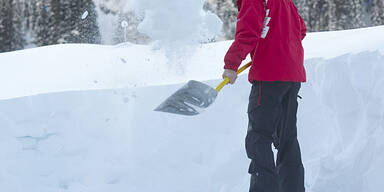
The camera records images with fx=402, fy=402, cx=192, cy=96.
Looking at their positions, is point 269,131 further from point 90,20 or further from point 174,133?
point 90,20

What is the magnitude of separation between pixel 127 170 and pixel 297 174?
147cm

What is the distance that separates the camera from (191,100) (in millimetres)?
2744

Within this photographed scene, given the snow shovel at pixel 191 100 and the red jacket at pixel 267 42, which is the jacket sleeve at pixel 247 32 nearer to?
the red jacket at pixel 267 42

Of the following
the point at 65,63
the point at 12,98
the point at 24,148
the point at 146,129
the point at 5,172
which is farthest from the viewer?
the point at 65,63

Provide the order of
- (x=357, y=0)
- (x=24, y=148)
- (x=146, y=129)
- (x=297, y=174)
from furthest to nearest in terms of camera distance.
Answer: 1. (x=357, y=0)
2. (x=146, y=129)
3. (x=24, y=148)
4. (x=297, y=174)

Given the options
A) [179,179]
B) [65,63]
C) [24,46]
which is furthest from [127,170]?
[24,46]

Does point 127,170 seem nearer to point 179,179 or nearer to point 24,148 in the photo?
point 179,179

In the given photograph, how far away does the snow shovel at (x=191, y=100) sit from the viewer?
8.83 ft

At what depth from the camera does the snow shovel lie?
269 cm

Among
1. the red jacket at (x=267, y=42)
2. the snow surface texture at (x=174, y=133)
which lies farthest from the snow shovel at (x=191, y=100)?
the snow surface texture at (x=174, y=133)

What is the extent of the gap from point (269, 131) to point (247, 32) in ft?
1.87

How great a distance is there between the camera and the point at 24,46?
3088cm

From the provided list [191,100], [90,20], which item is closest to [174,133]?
[191,100]

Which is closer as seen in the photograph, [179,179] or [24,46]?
[179,179]
